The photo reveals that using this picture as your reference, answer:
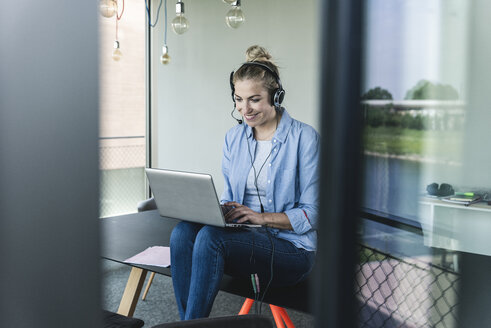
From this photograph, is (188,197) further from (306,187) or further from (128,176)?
(128,176)

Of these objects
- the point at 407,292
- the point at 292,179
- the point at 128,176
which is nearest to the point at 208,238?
the point at 292,179

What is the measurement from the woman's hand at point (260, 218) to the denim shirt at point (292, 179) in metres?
0.03

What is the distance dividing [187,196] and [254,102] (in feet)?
1.48

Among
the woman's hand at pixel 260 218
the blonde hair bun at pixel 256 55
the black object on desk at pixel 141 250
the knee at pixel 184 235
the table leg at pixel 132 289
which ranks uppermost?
the blonde hair bun at pixel 256 55

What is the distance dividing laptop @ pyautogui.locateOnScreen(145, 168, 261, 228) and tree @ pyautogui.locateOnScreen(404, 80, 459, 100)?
46.5 inches

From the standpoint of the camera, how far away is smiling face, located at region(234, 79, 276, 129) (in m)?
1.83

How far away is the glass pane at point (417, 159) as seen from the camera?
0.39 meters

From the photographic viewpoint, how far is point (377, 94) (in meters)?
0.39

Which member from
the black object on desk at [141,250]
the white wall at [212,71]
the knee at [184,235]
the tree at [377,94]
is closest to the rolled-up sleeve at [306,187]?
the black object on desk at [141,250]

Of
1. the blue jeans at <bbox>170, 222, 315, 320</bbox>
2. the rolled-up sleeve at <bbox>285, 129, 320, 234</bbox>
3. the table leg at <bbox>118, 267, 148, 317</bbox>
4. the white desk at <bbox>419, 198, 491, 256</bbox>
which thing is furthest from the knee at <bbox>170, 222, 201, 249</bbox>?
the white desk at <bbox>419, 198, 491, 256</bbox>

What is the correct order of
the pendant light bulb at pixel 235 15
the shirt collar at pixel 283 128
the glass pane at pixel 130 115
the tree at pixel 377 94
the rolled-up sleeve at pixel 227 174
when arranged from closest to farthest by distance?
the tree at pixel 377 94, the shirt collar at pixel 283 128, the rolled-up sleeve at pixel 227 174, the pendant light bulb at pixel 235 15, the glass pane at pixel 130 115

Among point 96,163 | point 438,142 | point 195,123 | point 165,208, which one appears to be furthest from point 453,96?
point 195,123

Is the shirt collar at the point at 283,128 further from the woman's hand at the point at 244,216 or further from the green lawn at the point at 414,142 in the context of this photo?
the green lawn at the point at 414,142

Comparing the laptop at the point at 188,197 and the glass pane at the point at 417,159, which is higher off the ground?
the glass pane at the point at 417,159
